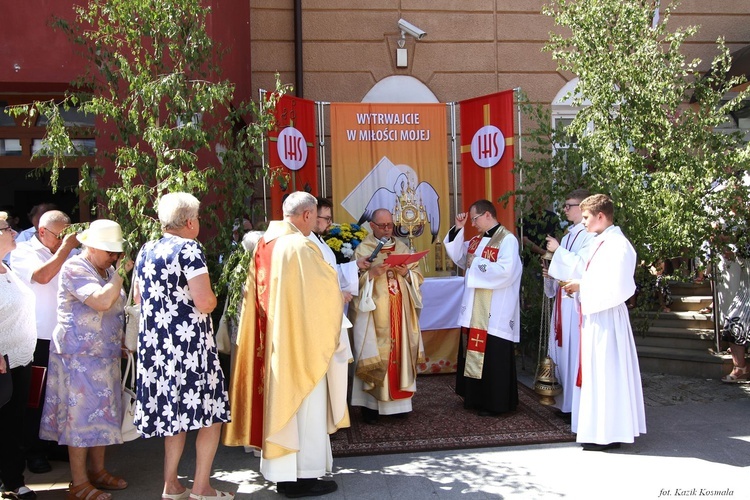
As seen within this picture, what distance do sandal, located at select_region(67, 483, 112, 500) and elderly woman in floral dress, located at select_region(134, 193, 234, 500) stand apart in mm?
653

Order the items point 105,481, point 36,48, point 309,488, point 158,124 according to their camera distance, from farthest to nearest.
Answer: point 36,48 < point 158,124 < point 105,481 < point 309,488

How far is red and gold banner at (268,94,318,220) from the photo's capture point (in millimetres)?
7218

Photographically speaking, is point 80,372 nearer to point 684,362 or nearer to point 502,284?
point 502,284

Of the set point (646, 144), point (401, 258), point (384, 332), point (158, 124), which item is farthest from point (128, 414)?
point (646, 144)

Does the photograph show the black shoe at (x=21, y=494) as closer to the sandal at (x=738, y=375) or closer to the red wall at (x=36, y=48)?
the red wall at (x=36, y=48)

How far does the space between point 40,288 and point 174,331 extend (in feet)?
4.86

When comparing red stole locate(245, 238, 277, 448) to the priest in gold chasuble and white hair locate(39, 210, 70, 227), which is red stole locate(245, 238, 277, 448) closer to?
the priest in gold chasuble

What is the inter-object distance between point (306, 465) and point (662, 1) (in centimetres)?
795

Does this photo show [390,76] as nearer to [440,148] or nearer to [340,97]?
[340,97]

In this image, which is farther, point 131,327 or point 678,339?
point 678,339

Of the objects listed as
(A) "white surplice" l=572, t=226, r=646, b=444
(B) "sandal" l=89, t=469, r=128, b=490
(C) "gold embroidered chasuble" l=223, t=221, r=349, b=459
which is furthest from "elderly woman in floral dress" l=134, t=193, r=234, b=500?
(A) "white surplice" l=572, t=226, r=646, b=444

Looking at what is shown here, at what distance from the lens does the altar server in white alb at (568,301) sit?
16.3 feet

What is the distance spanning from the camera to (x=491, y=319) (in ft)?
18.1

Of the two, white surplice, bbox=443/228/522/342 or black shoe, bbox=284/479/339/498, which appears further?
white surplice, bbox=443/228/522/342
